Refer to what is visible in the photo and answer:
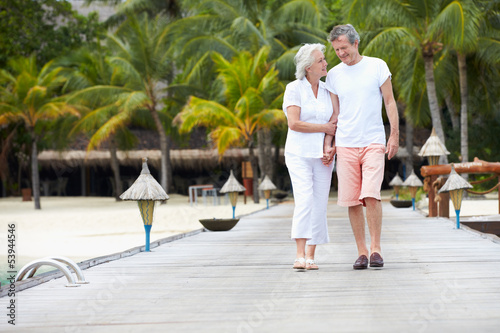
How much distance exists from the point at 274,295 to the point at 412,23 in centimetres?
1455

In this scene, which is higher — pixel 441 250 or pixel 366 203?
pixel 366 203

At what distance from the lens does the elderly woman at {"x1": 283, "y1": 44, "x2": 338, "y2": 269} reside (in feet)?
15.0

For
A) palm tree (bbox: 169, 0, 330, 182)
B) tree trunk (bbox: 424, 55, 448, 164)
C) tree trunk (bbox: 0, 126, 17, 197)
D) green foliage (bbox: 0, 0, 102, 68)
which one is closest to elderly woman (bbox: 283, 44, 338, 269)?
tree trunk (bbox: 424, 55, 448, 164)

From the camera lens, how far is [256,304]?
3453mm

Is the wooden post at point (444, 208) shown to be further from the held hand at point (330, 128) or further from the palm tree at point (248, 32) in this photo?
the palm tree at point (248, 32)

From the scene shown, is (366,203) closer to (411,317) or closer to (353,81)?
(353,81)

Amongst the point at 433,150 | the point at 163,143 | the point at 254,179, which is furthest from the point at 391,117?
the point at 163,143

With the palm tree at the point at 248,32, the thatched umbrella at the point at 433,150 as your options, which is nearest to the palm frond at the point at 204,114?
the palm tree at the point at 248,32

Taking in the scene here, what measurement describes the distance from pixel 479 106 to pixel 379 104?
17.9 metres

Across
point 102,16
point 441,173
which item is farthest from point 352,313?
point 102,16

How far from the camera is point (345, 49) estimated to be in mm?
4535

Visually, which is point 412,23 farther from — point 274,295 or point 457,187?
point 274,295

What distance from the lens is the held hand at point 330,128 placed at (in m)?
4.63

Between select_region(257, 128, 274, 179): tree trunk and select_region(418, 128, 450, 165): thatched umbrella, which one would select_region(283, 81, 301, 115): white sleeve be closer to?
select_region(418, 128, 450, 165): thatched umbrella
